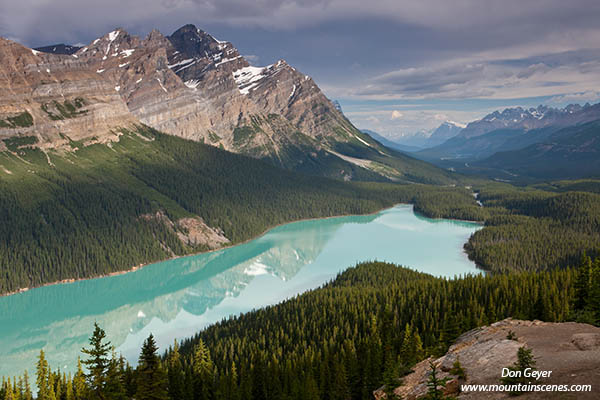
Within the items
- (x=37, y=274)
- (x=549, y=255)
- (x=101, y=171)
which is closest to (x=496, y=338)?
(x=549, y=255)

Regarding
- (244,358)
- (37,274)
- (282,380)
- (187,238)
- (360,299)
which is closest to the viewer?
(282,380)

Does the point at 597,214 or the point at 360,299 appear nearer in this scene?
the point at 360,299

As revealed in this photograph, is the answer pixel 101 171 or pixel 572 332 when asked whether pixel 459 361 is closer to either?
pixel 572 332

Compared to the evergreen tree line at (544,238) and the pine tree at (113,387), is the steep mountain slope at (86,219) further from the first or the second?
the evergreen tree line at (544,238)

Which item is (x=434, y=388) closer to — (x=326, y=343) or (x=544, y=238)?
(x=326, y=343)

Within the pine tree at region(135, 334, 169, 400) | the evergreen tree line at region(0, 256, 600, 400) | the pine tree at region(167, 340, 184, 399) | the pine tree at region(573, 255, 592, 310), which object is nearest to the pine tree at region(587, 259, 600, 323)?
the evergreen tree line at region(0, 256, 600, 400)

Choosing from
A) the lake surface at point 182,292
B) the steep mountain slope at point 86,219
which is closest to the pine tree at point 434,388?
the lake surface at point 182,292
